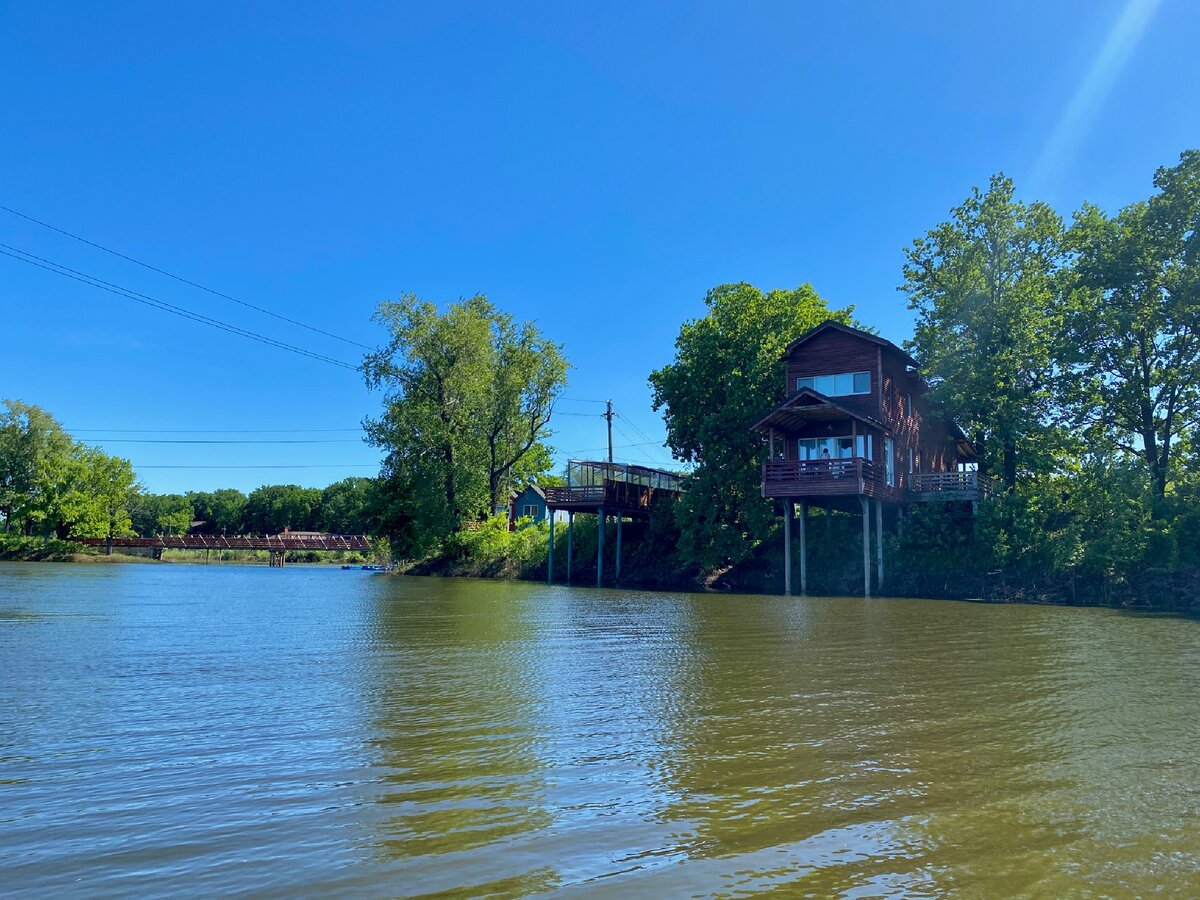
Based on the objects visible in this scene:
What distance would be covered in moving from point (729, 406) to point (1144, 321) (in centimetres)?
1522

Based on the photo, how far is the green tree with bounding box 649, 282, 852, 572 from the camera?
32031mm

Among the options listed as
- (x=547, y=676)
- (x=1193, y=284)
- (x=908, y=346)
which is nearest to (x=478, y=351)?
(x=908, y=346)

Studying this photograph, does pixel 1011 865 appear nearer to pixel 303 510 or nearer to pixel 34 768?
pixel 34 768

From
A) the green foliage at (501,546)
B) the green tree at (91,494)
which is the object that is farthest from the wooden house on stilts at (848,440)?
the green tree at (91,494)

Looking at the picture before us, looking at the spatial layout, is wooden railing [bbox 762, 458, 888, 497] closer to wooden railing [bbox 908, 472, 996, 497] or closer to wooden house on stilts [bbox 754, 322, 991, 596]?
wooden house on stilts [bbox 754, 322, 991, 596]

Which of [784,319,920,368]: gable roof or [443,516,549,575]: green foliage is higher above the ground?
[784,319,920,368]: gable roof

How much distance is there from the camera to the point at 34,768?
5000 millimetres

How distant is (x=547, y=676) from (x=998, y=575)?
A: 22.4 metres

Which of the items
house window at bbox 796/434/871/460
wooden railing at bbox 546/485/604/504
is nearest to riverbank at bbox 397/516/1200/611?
house window at bbox 796/434/871/460

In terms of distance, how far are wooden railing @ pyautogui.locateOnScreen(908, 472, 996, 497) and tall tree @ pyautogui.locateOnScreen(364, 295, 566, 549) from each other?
953 inches

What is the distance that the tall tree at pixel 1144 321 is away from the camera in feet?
88.5

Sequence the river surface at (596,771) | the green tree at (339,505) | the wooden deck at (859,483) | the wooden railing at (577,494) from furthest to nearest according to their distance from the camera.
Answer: the green tree at (339,505) → the wooden railing at (577,494) → the wooden deck at (859,483) → the river surface at (596,771)

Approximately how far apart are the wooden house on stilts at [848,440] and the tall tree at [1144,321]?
17.7ft

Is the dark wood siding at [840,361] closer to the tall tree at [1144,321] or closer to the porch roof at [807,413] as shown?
the porch roof at [807,413]
